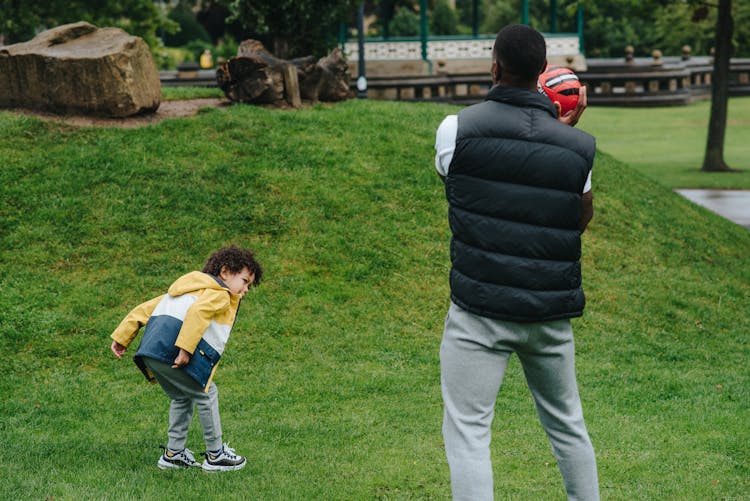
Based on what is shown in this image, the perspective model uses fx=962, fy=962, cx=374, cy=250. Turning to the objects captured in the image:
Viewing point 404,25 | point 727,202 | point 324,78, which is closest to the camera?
point 324,78

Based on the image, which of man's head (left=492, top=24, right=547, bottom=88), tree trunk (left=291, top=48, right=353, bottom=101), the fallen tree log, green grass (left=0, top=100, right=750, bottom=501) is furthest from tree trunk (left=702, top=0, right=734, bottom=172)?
man's head (left=492, top=24, right=547, bottom=88)

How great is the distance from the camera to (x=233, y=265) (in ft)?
16.0

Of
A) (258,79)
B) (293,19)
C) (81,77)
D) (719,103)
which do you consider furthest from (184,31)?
(81,77)

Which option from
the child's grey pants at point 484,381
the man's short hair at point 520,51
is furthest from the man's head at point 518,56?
the child's grey pants at point 484,381

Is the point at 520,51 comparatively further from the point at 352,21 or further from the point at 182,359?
the point at 352,21

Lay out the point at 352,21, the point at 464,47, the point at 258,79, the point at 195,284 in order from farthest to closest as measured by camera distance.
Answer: the point at 352,21 → the point at 464,47 → the point at 258,79 → the point at 195,284

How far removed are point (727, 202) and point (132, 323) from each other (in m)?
13.5

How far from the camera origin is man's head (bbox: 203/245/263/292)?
4.88 metres

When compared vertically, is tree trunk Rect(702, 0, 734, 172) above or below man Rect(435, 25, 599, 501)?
below

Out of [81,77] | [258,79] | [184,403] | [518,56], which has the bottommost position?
[184,403]

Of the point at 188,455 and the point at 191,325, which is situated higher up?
the point at 191,325

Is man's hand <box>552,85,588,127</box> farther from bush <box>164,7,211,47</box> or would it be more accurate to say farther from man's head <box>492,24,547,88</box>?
bush <box>164,7,211,47</box>

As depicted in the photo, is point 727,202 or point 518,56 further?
point 727,202

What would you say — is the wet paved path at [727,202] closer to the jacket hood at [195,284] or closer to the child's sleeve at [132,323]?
the jacket hood at [195,284]
